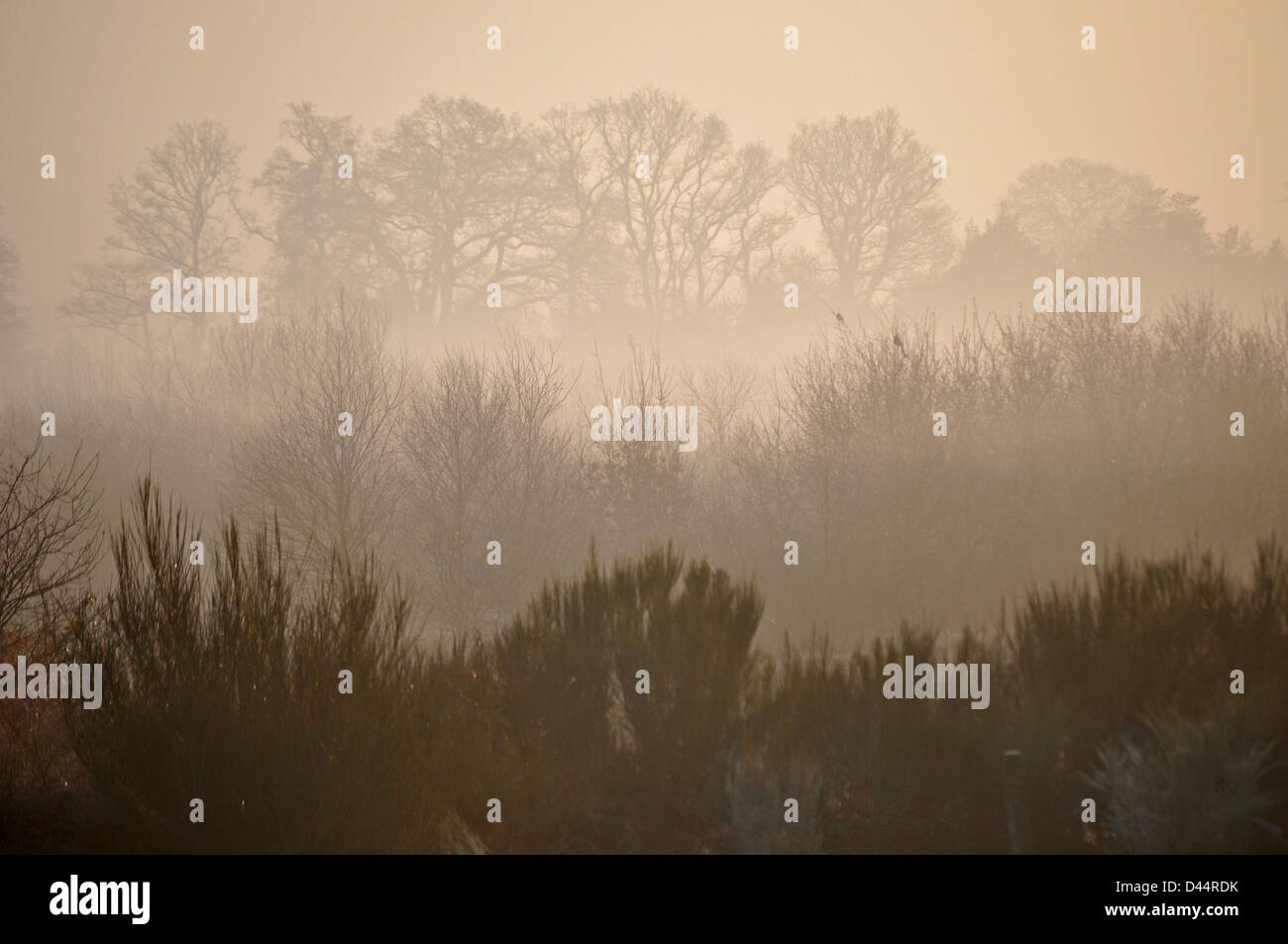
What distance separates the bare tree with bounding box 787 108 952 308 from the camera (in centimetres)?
4900

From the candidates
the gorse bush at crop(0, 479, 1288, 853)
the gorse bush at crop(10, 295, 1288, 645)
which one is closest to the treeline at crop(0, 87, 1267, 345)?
the gorse bush at crop(10, 295, 1288, 645)

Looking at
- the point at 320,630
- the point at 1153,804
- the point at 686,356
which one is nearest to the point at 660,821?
the point at 320,630

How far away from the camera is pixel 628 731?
810 centimetres

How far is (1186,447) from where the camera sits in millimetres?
20953

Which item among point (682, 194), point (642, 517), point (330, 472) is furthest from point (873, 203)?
point (330, 472)

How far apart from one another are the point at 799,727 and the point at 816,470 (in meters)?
13.1

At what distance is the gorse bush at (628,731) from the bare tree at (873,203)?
41.6m

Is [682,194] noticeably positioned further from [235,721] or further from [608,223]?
[235,721]

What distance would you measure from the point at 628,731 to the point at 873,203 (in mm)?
44644

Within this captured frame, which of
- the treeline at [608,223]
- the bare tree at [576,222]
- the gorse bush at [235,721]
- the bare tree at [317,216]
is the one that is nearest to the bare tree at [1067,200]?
the treeline at [608,223]

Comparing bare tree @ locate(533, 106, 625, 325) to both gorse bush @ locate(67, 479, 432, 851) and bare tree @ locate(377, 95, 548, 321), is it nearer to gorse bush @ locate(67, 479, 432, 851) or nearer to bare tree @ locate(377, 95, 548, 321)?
bare tree @ locate(377, 95, 548, 321)

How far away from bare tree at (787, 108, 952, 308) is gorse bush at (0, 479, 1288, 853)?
41644mm

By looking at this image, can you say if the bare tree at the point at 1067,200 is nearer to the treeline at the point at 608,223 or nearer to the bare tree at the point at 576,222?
the treeline at the point at 608,223

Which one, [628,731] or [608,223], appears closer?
[628,731]
